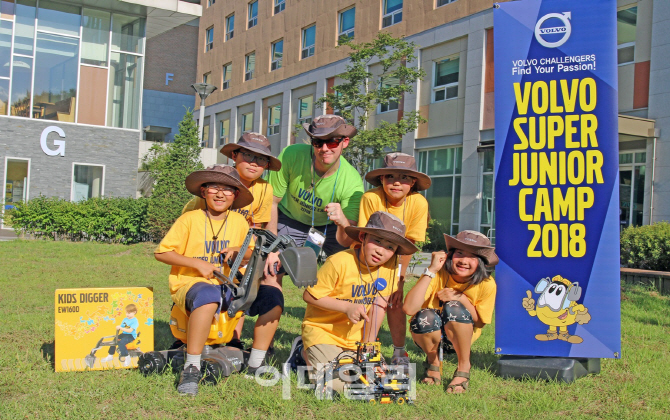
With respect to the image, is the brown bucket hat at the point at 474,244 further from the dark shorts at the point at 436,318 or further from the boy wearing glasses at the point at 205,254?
the boy wearing glasses at the point at 205,254

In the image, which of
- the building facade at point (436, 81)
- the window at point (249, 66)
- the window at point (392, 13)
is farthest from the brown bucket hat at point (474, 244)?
the window at point (249, 66)

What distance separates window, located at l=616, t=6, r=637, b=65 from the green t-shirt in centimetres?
1248

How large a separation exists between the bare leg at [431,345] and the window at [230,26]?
1221 inches

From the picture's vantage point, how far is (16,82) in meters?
18.7

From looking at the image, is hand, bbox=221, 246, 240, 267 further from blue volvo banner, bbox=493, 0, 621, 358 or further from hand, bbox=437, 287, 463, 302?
blue volvo banner, bbox=493, 0, 621, 358

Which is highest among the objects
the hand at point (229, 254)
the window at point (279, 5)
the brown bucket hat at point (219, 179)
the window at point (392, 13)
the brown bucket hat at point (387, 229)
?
the window at point (279, 5)

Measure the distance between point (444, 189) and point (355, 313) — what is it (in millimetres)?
16445

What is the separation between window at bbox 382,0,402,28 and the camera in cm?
2127

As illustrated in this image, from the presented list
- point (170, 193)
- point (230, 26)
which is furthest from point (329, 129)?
point (230, 26)

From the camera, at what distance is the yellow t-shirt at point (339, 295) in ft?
13.2

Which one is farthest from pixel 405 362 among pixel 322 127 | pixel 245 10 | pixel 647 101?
pixel 245 10

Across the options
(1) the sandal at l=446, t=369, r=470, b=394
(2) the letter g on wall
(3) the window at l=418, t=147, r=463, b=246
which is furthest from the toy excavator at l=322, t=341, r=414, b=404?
(2) the letter g on wall

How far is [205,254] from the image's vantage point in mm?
4270

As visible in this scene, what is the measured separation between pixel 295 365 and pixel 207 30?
34.3 m
